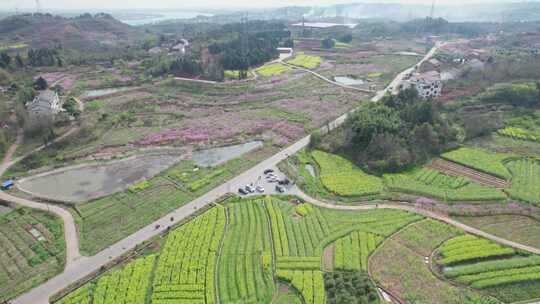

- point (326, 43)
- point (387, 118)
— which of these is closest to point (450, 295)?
point (387, 118)

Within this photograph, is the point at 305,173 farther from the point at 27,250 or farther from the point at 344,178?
the point at 27,250

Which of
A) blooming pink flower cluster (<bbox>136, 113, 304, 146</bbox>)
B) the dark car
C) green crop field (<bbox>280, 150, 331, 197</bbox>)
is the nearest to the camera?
green crop field (<bbox>280, 150, 331, 197</bbox>)

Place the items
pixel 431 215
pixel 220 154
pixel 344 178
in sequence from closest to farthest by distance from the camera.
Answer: pixel 431 215, pixel 344 178, pixel 220 154

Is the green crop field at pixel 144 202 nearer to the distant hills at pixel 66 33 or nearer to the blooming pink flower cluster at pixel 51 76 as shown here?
the blooming pink flower cluster at pixel 51 76

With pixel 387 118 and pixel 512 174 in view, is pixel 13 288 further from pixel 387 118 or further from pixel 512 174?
pixel 512 174

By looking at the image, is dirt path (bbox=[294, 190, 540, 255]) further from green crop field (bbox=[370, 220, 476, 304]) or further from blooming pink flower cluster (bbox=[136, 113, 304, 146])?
blooming pink flower cluster (bbox=[136, 113, 304, 146])

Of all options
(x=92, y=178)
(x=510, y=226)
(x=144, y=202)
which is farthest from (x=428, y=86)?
(x=92, y=178)

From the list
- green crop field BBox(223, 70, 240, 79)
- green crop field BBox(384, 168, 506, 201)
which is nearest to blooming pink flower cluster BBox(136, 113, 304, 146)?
green crop field BBox(384, 168, 506, 201)

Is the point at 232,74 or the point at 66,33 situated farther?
the point at 66,33
